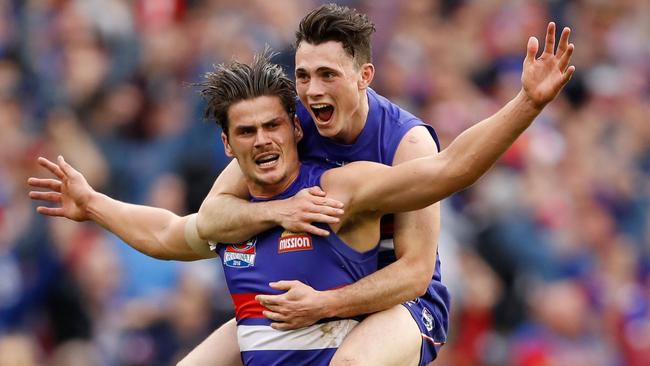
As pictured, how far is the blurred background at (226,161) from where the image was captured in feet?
37.3

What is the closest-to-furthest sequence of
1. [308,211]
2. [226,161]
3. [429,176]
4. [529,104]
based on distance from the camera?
[529,104], [429,176], [308,211], [226,161]

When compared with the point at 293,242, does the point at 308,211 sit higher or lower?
higher

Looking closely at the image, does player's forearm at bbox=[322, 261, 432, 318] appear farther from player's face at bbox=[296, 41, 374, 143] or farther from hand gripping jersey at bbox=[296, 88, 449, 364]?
player's face at bbox=[296, 41, 374, 143]

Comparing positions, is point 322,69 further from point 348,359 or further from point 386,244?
point 348,359

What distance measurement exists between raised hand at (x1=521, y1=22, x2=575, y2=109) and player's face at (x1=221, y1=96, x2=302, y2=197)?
4.26 feet

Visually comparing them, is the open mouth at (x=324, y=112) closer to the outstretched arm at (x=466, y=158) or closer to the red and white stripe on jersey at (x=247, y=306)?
the outstretched arm at (x=466, y=158)

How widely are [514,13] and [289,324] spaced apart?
8.04 metres

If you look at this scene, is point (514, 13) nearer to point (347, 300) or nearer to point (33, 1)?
point (33, 1)

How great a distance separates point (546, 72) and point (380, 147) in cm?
111

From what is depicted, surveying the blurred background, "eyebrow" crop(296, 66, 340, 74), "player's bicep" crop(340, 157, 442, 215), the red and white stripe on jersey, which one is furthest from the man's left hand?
the blurred background

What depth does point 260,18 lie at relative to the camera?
522 inches

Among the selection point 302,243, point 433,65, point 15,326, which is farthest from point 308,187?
point 433,65

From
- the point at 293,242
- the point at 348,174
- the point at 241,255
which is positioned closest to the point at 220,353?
the point at 241,255

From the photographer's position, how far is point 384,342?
7.21 metres
